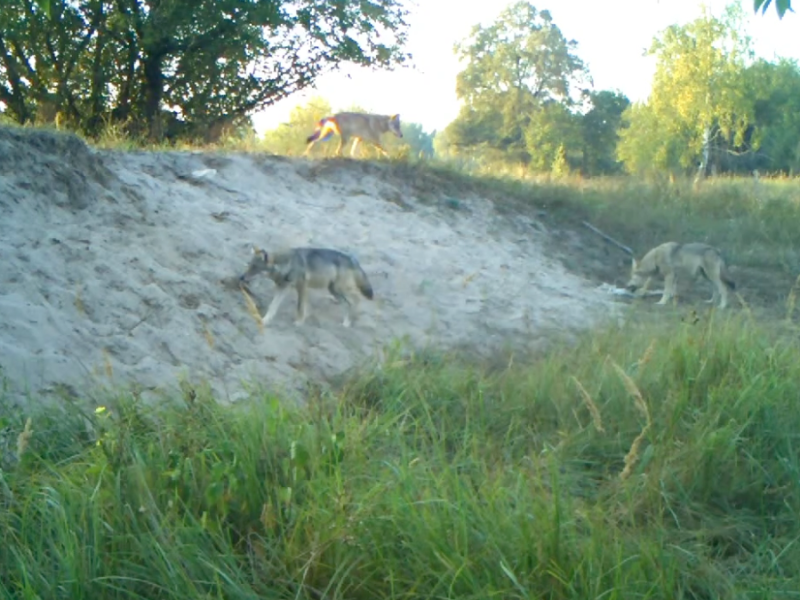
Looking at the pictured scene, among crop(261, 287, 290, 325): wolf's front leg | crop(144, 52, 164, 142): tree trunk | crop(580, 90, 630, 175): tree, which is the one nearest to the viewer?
crop(261, 287, 290, 325): wolf's front leg

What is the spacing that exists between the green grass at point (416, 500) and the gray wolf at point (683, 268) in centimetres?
724

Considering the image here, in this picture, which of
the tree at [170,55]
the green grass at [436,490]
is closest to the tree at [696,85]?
the tree at [170,55]

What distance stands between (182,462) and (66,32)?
55.1 ft

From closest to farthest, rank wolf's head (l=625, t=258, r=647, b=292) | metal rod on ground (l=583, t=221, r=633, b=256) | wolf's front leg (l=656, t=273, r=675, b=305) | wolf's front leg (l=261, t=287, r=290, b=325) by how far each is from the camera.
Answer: wolf's front leg (l=261, t=287, r=290, b=325) < wolf's front leg (l=656, t=273, r=675, b=305) < wolf's head (l=625, t=258, r=647, b=292) < metal rod on ground (l=583, t=221, r=633, b=256)

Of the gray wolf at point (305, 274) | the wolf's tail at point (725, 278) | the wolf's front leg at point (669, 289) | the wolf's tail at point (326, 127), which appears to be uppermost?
the wolf's tail at point (326, 127)

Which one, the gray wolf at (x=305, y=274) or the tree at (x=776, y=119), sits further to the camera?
the tree at (x=776, y=119)

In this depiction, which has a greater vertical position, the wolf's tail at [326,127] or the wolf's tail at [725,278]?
the wolf's tail at [326,127]

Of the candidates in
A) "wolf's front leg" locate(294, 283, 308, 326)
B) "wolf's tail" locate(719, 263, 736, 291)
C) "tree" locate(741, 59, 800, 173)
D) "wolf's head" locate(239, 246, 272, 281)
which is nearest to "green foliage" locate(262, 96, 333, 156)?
"wolf's tail" locate(719, 263, 736, 291)

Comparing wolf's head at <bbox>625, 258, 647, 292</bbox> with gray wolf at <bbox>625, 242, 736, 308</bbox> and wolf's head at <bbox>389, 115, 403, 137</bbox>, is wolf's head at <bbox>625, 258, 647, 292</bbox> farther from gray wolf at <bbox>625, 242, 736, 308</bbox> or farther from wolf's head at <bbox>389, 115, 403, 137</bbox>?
wolf's head at <bbox>389, 115, 403, 137</bbox>

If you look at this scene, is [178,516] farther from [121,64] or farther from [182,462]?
[121,64]

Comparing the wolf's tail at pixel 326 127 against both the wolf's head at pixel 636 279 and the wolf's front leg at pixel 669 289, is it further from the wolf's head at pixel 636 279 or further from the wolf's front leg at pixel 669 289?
the wolf's front leg at pixel 669 289

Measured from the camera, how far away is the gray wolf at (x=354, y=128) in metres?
19.0

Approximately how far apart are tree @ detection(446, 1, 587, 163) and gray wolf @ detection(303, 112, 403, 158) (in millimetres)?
27825

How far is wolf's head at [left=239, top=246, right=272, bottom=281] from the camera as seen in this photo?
10.5 metres
